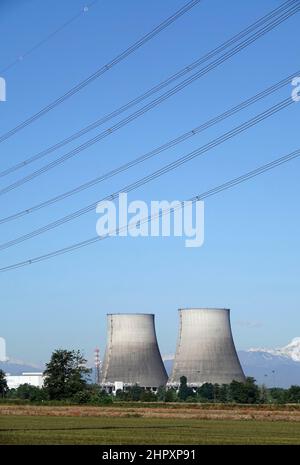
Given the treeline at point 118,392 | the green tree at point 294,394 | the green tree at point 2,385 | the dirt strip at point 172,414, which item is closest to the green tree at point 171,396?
the treeline at point 118,392

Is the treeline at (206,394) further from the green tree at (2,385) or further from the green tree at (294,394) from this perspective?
the green tree at (2,385)

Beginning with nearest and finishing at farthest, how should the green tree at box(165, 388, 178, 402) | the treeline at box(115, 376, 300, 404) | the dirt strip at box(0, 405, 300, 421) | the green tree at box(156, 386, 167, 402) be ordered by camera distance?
1. the dirt strip at box(0, 405, 300, 421)
2. the green tree at box(165, 388, 178, 402)
3. the treeline at box(115, 376, 300, 404)
4. the green tree at box(156, 386, 167, 402)

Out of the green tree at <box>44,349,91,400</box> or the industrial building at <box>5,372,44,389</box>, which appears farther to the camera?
the industrial building at <box>5,372,44,389</box>

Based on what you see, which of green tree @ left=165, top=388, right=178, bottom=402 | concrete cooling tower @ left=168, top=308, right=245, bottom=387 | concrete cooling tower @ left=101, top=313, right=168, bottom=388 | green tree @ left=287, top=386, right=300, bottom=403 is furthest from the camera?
green tree @ left=287, top=386, right=300, bottom=403

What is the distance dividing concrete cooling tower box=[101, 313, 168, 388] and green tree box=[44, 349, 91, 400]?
11.8 ft

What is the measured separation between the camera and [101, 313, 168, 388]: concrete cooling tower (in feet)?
335

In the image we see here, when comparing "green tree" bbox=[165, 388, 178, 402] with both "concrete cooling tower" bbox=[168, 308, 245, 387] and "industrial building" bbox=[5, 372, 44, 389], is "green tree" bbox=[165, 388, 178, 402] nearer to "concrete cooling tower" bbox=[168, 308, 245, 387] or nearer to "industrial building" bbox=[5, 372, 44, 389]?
"concrete cooling tower" bbox=[168, 308, 245, 387]

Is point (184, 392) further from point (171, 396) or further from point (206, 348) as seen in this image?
point (206, 348)

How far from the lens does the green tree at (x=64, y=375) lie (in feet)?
350

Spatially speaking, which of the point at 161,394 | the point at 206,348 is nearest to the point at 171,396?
the point at 161,394

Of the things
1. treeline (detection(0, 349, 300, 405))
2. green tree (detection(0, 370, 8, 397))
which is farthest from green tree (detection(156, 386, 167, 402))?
green tree (detection(0, 370, 8, 397))

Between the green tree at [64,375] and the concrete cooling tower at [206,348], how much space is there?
11588mm
